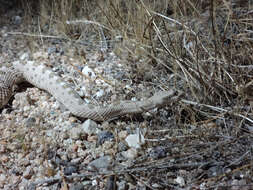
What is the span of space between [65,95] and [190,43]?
190cm

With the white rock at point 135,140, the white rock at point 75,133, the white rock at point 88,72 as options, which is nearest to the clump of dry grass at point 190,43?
the white rock at point 88,72

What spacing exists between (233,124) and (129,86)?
1.46 m

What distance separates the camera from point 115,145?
3176mm

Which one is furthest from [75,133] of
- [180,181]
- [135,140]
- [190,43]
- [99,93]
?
[190,43]

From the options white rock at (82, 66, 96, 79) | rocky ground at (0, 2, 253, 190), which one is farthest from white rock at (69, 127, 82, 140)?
white rock at (82, 66, 96, 79)

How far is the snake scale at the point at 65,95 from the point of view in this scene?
11.5 feet

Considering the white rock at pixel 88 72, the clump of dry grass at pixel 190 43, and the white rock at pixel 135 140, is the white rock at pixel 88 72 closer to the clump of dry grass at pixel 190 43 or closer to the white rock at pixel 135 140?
the clump of dry grass at pixel 190 43

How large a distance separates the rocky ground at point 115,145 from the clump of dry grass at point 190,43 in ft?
0.82

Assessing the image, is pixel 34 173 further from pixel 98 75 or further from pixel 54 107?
pixel 98 75

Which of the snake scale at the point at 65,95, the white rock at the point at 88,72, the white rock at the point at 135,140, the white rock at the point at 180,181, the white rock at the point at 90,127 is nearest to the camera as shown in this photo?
the white rock at the point at 180,181

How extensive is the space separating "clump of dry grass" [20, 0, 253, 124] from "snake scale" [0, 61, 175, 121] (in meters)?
0.43

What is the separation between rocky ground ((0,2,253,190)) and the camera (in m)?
2.75

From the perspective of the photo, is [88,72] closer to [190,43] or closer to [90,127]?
[90,127]

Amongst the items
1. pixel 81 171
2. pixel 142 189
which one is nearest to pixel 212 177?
pixel 142 189
